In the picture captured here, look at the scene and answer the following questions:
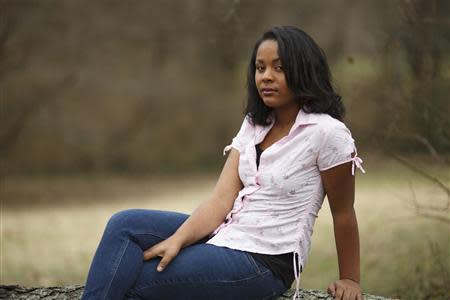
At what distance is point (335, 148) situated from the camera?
1755 mm

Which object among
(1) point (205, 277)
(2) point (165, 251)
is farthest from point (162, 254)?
(1) point (205, 277)

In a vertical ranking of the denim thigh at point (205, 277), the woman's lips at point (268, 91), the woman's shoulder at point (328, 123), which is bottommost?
the denim thigh at point (205, 277)

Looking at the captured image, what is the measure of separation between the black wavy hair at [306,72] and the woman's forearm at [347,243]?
25 cm

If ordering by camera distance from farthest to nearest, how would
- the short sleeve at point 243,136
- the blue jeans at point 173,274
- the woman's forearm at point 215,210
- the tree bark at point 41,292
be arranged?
the tree bark at point 41,292, the short sleeve at point 243,136, the woman's forearm at point 215,210, the blue jeans at point 173,274

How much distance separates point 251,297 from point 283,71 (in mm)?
540

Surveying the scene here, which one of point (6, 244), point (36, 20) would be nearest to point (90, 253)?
point (6, 244)

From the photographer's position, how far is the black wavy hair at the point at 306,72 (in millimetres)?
1797

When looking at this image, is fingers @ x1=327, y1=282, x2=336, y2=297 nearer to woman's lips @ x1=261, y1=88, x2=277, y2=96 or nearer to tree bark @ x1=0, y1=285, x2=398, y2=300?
woman's lips @ x1=261, y1=88, x2=277, y2=96

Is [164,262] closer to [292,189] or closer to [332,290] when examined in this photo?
[292,189]

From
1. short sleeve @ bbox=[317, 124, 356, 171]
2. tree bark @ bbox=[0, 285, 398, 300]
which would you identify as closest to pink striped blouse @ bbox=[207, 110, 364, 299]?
short sleeve @ bbox=[317, 124, 356, 171]

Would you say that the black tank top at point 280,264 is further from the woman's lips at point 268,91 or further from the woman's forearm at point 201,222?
the woman's lips at point 268,91

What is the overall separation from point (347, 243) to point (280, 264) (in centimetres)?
17

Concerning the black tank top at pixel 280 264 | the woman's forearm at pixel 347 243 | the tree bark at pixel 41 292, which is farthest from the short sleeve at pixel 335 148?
the tree bark at pixel 41 292

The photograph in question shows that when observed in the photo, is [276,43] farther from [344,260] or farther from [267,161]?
[344,260]
